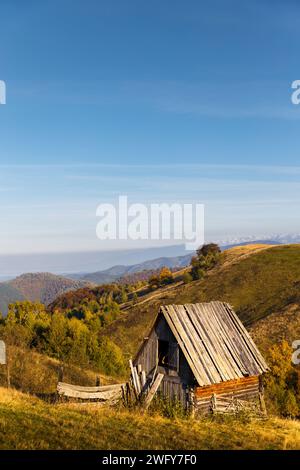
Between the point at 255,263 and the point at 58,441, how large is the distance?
331ft

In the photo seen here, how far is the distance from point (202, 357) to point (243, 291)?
248ft

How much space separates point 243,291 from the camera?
314 feet

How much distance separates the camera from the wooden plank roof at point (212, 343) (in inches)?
860

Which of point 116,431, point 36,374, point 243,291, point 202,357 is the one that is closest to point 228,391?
point 202,357

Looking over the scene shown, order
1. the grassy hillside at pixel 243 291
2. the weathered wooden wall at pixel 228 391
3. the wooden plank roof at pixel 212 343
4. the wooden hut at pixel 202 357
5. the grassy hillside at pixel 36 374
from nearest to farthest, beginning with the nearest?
the weathered wooden wall at pixel 228 391 → the wooden hut at pixel 202 357 → the wooden plank roof at pixel 212 343 → the grassy hillside at pixel 36 374 → the grassy hillside at pixel 243 291

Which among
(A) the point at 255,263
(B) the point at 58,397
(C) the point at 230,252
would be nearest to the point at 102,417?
(B) the point at 58,397

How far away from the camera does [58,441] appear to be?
1310 centimetres

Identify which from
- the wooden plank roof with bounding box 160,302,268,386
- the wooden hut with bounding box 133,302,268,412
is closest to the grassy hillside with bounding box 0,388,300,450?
the wooden hut with bounding box 133,302,268,412

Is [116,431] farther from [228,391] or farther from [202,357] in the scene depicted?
[228,391]

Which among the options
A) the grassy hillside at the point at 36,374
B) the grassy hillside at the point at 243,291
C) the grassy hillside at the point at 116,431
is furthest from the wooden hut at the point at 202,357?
the grassy hillside at the point at 243,291

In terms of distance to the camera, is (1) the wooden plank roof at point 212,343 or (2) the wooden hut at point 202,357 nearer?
(2) the wooden hut at point 202,357

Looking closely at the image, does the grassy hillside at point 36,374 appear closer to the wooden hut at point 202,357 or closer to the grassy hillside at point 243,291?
the wooden hut at point 202,357

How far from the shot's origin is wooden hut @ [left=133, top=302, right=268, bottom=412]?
21.7 m

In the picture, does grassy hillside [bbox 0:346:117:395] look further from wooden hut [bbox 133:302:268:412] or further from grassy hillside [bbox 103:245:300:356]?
grassy hillside [bbox 103:245:300:356]
